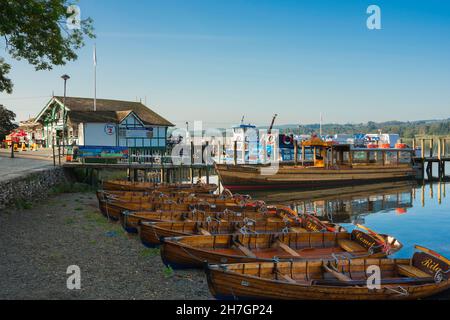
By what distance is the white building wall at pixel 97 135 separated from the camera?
39.3 meters

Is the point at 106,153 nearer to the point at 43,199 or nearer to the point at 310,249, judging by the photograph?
the point at 43,199

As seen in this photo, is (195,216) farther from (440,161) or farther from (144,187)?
(440,161)

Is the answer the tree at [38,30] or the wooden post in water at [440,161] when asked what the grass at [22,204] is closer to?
the tree at [38,30]

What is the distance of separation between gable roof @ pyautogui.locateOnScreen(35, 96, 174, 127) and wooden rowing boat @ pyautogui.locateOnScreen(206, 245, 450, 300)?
32868 mm

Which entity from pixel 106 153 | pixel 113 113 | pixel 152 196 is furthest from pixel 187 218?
pixel 113 113

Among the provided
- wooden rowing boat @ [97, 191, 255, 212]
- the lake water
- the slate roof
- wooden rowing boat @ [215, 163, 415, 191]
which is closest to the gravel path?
wooden rowing boat @ [97, 191, 255, 212]

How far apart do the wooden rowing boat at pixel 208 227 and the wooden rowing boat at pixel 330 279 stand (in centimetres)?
344

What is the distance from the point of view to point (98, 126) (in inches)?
1560

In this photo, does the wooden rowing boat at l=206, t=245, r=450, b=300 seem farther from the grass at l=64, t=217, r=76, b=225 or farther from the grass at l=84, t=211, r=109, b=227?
the grass at l=64, t=217, r=76, b=225

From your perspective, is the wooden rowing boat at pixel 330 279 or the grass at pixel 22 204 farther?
the grass at pixel 22 204

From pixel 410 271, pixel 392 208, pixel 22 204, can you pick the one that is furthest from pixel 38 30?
pixel 392 208

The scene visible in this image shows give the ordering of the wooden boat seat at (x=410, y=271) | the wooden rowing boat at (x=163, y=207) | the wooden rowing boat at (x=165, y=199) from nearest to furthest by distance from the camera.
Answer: the wooden boat seat at (x=410, y=271)
the wooden rowing boat at (x=163, y=207)
the wooden rowing boat at (x=165, y=199)

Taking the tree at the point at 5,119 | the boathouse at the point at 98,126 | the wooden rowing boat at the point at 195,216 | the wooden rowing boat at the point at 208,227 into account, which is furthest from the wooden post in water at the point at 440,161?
the tree at the point at 5,119

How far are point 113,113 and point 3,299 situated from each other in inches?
1383
